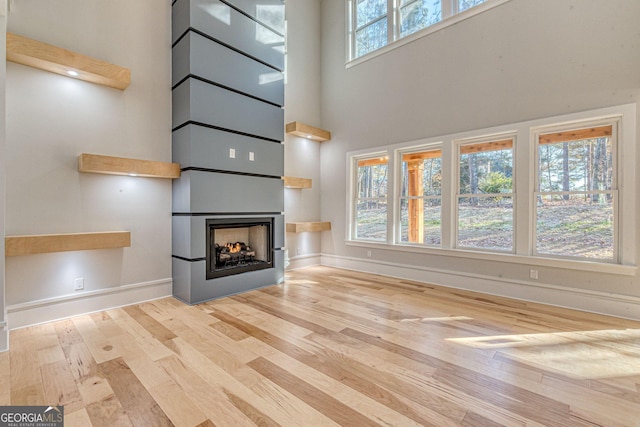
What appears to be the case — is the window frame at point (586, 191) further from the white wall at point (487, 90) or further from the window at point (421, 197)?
the window at point (421, 197)

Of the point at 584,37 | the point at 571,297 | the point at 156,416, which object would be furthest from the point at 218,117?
the point at 571,297

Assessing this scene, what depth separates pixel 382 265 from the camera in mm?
4984

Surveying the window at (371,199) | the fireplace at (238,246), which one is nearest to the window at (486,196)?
the window at (371,199)

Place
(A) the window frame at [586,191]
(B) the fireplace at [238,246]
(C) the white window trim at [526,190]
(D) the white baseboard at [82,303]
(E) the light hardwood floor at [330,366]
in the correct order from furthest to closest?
(B) the fireplace at [238,246] → (A) the window frame at [586,191] → (C) the white window trim at [526,190] → (D) the white baseboard at [82,303] → (E) the light hardwood floor at [330,366]

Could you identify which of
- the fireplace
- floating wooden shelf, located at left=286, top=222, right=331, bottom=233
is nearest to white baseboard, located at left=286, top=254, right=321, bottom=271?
floating wooden shelf, located at left=286, top=222, right=331, bottom=233

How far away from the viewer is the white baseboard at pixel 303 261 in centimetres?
541

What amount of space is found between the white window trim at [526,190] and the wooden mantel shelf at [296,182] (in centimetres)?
106

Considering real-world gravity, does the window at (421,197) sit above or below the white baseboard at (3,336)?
above

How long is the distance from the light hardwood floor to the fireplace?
0.62 m

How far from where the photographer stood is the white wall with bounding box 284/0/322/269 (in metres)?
5.37

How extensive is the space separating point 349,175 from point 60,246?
4.16m

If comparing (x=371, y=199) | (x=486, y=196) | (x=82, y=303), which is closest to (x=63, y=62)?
(x=82, y=303)

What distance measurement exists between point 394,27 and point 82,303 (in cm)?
580

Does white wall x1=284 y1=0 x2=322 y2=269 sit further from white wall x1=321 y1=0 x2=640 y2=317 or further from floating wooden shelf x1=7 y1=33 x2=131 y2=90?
floating wooden shelf x1=7 y1=33 x2=131 y2=90
